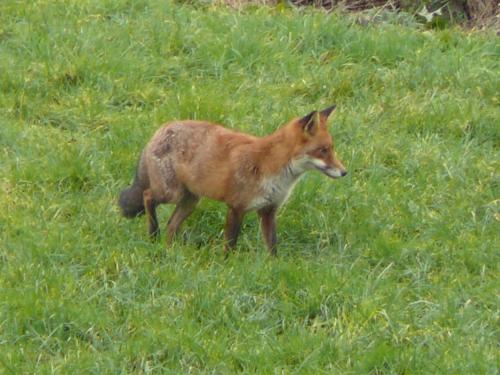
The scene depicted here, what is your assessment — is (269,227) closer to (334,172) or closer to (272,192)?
(272,192)

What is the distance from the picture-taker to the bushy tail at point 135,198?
909cm

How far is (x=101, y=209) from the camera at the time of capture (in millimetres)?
9281

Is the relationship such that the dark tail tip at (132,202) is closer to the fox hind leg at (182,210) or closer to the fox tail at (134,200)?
the fox tail at (134,200)

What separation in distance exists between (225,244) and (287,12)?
4863mm

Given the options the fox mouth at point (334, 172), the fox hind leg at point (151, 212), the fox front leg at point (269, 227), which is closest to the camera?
the fox mouth at point (334, 172)

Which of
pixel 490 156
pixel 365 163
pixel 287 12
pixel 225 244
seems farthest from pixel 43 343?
pixel 287 12

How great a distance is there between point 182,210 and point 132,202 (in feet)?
1.21

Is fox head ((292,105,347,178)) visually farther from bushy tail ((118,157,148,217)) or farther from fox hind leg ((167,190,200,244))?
bushy tail ((118,157,148,217))

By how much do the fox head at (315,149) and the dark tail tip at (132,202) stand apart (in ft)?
4.02

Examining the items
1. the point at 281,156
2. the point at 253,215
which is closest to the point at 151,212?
the point at 253,215

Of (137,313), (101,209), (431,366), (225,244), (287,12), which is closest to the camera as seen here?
(431,366)

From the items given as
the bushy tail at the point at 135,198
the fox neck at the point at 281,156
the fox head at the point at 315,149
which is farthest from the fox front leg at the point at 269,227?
the bushy tail at the point at 135,198

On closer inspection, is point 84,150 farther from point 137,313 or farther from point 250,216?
point 137,313

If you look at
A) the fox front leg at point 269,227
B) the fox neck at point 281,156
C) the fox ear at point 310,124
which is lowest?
the fox front leg at point 269,227
